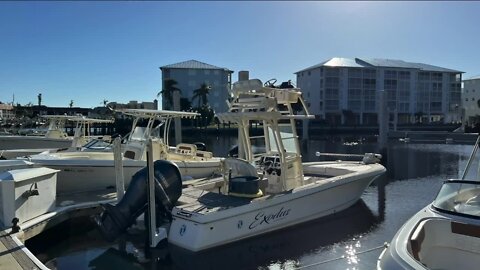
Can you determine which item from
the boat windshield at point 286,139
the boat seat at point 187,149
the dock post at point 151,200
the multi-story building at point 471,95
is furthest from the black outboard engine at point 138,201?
the multi-story building at point 471,95

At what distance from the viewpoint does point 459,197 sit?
643cm

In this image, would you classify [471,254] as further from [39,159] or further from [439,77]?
[439,77]

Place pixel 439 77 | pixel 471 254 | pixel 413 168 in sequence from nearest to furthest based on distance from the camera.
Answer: pixel 471 254 < pixel 413 168 < pixel 439 77

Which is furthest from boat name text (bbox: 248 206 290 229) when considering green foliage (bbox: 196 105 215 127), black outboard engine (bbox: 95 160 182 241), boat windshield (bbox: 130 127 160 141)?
green foliage (bbox: 196 105 215 127)

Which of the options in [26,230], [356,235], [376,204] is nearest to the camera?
[26,230]

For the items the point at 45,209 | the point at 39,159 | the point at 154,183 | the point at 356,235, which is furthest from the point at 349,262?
the point at 39,159

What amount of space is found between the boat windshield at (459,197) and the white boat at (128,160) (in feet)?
29.7

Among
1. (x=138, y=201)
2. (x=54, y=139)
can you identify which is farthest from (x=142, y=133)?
(x=54, y=139)

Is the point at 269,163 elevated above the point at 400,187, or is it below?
above

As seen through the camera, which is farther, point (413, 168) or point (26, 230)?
point (413, 168)

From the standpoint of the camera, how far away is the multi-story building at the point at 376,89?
73.4m

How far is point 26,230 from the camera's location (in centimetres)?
837

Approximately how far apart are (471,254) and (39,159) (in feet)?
37.9

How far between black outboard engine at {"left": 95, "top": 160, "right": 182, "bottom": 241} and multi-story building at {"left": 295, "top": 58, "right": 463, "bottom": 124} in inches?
2626
